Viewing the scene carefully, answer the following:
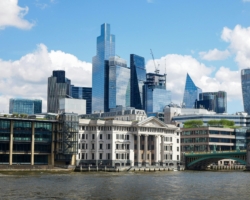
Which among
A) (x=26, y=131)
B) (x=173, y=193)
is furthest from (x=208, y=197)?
(x=26, y=131)

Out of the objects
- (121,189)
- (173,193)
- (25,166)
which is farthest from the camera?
(25,166)

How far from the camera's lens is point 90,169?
196m

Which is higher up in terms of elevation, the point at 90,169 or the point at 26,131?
the point at 26,131

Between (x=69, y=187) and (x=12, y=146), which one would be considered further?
(x=12, y=146)

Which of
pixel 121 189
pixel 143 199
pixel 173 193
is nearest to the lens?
pixel 143 199

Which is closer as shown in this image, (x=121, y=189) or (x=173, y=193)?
(x=173, y=193)

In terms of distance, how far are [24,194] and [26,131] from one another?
3952 inches

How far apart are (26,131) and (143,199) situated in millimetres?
110024

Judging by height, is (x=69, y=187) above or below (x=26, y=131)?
below

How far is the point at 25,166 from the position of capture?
7367 inches

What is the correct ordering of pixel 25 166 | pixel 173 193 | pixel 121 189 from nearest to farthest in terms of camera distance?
pixel 173 193
pixel 121 189
pixel 25 166

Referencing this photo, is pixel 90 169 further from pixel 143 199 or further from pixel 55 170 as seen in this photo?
pixel 143 199

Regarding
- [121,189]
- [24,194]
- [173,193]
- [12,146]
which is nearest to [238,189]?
[173,193]

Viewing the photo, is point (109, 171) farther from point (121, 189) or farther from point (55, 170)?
point (121, 189)
